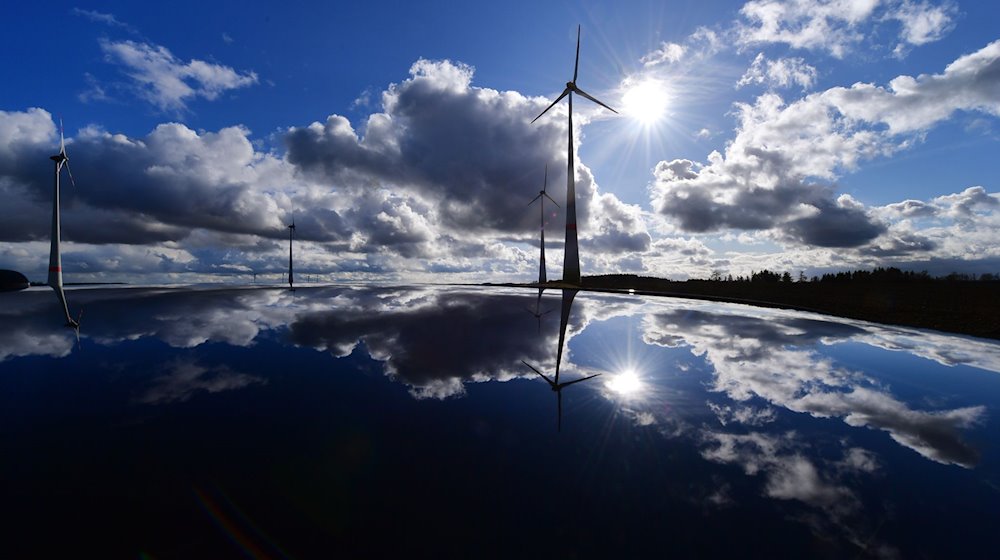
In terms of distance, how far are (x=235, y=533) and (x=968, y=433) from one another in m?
17.1

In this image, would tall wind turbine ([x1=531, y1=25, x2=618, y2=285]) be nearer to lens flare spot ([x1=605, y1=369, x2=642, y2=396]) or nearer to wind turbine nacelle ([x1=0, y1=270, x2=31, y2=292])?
lens flare spot ([x1=605, y1=369, x2=642, y2=396])

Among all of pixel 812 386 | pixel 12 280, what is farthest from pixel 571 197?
pixel 12 280

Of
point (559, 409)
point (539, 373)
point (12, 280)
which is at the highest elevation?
point (539, 373)

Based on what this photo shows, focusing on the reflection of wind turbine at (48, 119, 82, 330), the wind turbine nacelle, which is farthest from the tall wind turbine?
the wind turbine nacelle

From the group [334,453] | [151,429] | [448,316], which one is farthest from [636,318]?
[151,429]

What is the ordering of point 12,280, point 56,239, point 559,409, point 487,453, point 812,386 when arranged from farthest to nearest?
point 12,280 < point 56,239 < point 812,386 < point 559,409 < point 487,453

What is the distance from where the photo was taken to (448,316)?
1132 inches

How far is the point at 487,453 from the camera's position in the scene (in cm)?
743

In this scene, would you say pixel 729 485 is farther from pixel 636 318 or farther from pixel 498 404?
pixel 636 318

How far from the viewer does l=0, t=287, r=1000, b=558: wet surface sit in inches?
203

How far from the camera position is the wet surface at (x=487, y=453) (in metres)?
5.16

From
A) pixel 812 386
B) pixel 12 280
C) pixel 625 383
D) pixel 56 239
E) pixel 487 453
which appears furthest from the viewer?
pixel 12 280

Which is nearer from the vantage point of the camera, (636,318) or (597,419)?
(597,419)

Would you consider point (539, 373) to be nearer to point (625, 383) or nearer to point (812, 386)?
point (625, 383)
